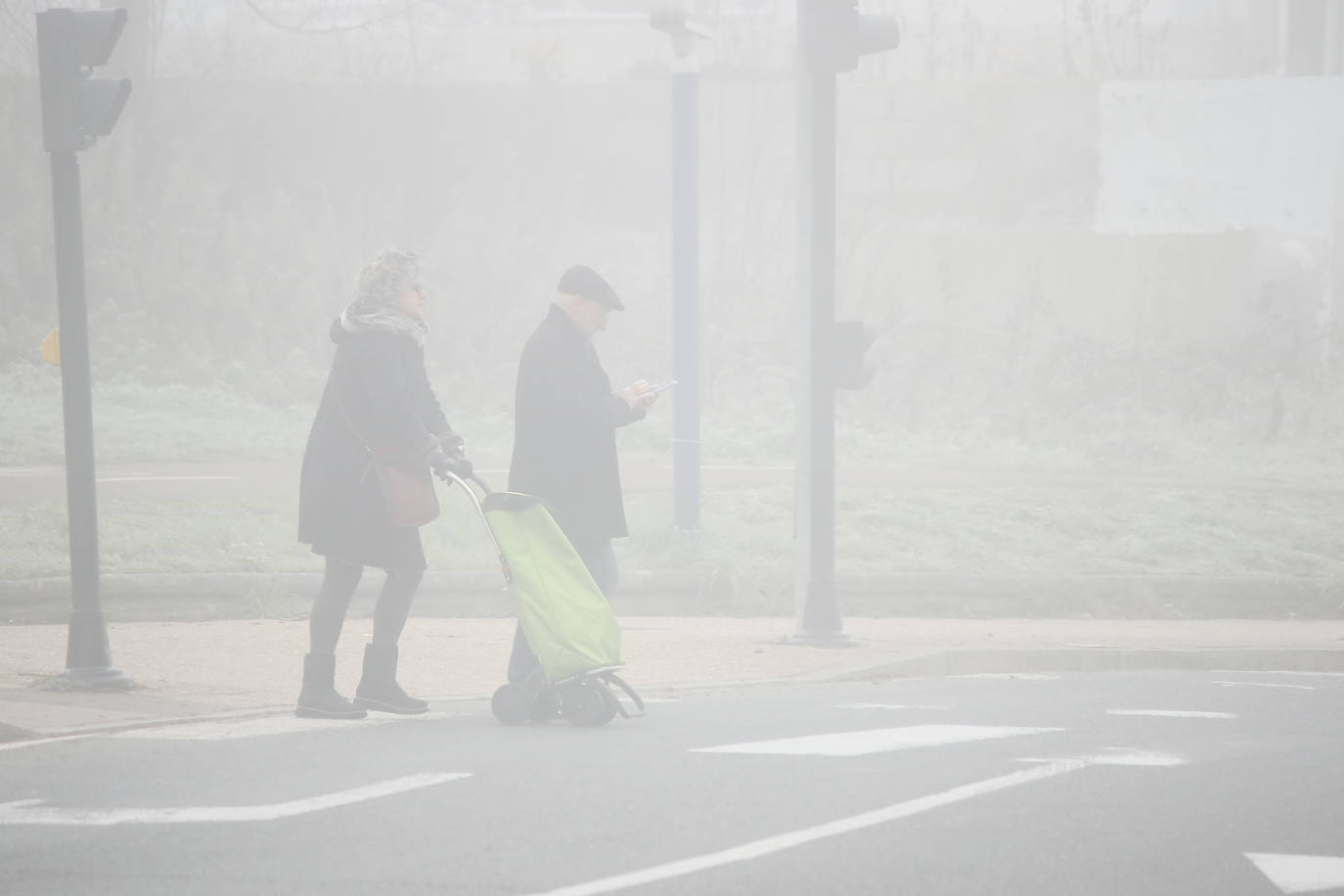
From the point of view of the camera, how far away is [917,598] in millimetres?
14797

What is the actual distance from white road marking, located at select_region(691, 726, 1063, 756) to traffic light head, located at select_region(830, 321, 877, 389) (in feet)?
13.2

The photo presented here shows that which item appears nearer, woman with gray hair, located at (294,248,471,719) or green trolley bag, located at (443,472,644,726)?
green trolley bag, located at (443,472,644,726)

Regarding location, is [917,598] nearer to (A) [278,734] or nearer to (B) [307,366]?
(A) [278,734]

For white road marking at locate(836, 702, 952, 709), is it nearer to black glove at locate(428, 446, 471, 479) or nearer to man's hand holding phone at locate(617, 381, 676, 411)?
man's hand holding phone at locate(617, 381, 676, 411)

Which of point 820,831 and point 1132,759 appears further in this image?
point 1132,759

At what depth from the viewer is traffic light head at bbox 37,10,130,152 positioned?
9.78m

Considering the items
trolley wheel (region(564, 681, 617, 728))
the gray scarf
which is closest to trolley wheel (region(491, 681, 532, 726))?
trolley wheel (region(564, 681, 617, 728))

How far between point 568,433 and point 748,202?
2199 cm

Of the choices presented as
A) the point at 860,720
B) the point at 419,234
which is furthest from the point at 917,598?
the point at 419,234

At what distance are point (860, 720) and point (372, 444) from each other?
235cm

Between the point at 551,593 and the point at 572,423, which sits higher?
the point at 572,423

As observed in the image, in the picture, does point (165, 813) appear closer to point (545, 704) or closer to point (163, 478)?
point (545, 704)

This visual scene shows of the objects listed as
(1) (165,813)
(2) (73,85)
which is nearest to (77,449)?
(2) (73,85)

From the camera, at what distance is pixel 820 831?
20.9ft
